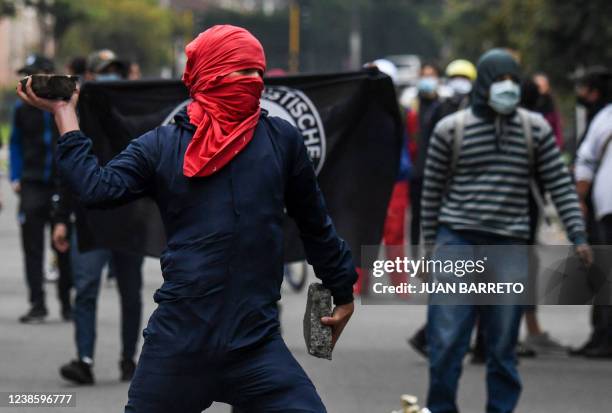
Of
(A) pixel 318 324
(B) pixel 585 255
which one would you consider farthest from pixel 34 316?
(A) pixel 318 324

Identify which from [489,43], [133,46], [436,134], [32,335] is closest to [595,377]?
[436,134]

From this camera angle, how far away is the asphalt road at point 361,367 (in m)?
8.31

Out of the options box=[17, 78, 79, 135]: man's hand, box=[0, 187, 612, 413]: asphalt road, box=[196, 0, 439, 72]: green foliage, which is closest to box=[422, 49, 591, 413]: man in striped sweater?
box=[0, 187, 612, 413]: asphalt road

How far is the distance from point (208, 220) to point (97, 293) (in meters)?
4.42

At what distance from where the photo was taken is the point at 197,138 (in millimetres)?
4520

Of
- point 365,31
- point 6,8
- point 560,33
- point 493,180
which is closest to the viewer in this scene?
point 493,180

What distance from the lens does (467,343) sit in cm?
727

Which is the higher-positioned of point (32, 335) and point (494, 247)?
point (494, 247)

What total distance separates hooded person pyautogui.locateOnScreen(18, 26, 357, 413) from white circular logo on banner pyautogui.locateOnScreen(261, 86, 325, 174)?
316 cm

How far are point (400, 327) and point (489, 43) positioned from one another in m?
22.4

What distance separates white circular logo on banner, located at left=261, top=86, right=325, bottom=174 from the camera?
7.79 m

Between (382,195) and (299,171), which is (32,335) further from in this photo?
(299,171)

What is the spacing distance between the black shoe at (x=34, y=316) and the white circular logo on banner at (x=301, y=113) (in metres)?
4.03

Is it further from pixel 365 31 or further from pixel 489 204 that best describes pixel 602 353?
pixel 365 31
